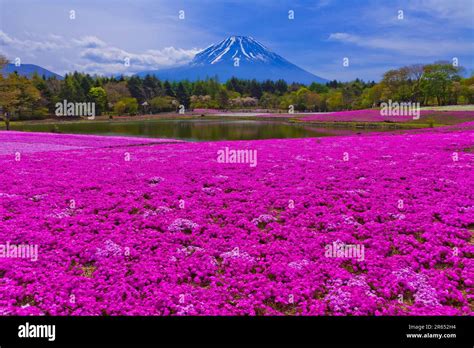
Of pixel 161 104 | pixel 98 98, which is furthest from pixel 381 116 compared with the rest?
pixel 98 98

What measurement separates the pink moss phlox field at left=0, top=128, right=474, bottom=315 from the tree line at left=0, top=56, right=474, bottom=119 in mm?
59822

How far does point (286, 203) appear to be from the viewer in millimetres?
13125

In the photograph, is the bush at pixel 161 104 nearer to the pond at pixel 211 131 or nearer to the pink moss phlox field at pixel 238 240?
the pond at pixel 211 131

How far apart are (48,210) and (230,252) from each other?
7115 mm

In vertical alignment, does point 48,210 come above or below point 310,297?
above

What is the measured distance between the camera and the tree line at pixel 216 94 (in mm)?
102875

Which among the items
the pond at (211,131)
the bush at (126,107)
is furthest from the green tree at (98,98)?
the pond at (211,131)

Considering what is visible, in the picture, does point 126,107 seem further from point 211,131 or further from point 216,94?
point 211,131

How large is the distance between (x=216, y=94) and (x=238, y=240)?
155 meters

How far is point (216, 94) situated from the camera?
523 feet
